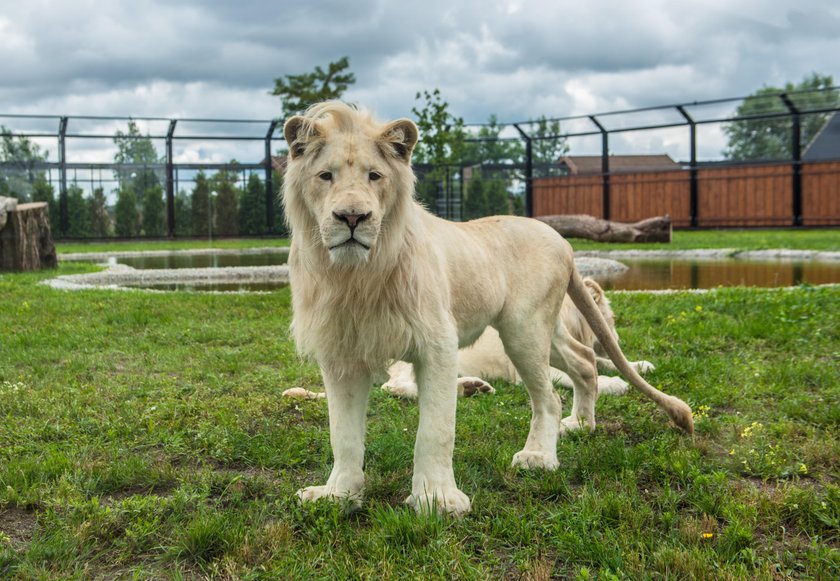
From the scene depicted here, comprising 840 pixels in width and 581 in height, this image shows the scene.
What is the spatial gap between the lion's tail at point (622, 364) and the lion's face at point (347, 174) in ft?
5.19

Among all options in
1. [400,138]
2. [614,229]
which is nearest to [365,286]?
[400,138]

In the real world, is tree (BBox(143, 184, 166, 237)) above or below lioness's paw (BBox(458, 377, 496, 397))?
above

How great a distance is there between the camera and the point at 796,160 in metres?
24.8

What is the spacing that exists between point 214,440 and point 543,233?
2.09 meters

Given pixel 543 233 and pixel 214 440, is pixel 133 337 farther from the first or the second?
pixel 543 233

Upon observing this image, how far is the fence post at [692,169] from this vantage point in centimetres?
2600

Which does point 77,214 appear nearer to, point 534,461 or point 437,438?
point 534,461

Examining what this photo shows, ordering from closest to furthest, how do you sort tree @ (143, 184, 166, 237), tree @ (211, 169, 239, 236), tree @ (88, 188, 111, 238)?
tree @ (88, 188, 111, 238), tree @ (143, 184, 166, 237), tree @ (211, 169, 239, 236)

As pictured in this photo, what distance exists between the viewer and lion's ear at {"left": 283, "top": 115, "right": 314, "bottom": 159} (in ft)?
10.5

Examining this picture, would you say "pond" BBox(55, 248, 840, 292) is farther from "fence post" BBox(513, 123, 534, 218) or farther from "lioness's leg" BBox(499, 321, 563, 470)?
"fence post" BBox(513, 123, 534, 218)

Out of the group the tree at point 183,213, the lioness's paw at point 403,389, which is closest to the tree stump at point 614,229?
the tree at point 183,213

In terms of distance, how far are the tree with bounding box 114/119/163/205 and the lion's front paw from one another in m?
26.4

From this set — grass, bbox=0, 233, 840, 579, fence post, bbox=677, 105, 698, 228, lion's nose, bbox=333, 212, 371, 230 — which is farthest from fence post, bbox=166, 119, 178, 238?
lion's nose, bbox=333, 212, 371, 230

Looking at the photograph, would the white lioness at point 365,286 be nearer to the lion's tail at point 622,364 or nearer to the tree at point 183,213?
the lion's tail at point 622,364
